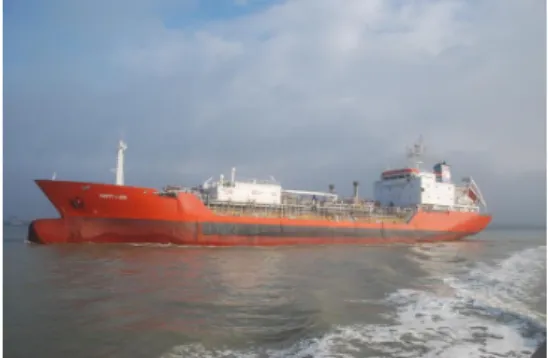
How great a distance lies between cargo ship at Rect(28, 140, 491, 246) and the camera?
15047 mm

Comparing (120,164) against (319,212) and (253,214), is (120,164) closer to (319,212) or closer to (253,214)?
(253,214)

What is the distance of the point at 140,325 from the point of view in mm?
5770

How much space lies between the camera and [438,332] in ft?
18.5

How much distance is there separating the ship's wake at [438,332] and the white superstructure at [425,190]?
17.1 m

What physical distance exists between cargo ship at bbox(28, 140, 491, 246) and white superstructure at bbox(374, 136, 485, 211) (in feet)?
0.22

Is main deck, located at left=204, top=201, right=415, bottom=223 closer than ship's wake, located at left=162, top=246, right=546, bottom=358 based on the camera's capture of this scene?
No

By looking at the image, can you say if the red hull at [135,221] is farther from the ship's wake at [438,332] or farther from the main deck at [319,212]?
the ship's wake at [438,332]

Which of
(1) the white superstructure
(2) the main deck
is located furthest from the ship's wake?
(1) the white superstructure

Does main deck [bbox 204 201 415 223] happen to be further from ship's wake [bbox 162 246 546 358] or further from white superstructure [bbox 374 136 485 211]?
ship's wake [bbox 162 246 546 358]

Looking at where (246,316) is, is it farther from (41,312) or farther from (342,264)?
(342,264)

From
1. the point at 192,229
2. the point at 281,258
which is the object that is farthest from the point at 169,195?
the point at 281,258

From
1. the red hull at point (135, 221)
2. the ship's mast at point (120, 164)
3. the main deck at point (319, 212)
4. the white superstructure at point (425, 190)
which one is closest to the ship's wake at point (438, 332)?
the red hull at point (135, 221)

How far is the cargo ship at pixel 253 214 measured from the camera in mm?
15047

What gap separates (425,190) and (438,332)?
20.8 meters
